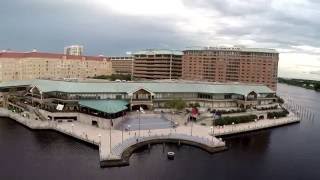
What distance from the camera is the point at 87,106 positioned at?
9438 centimetres

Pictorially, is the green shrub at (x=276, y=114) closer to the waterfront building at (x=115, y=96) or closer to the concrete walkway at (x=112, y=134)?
the waterfront building at (x=115, y=96)

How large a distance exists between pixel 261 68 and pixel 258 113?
2440 inches

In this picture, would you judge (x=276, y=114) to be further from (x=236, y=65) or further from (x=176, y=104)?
(x=236, y=65)

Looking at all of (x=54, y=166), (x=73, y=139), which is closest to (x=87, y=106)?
(x=73, y=139)

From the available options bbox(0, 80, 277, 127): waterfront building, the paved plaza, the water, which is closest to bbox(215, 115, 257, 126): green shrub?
the water

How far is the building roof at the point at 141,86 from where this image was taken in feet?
341

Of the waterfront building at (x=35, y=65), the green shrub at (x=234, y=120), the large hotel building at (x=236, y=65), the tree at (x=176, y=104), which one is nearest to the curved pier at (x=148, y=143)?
the green shrub at (x=234, y=120)

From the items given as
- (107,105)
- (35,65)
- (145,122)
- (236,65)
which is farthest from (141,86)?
(35,65)

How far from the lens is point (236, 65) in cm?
17250

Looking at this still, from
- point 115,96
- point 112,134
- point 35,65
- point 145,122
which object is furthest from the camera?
point 35,65

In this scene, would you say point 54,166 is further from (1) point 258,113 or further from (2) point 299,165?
(1) point 258,113

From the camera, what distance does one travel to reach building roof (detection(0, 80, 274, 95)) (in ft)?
341

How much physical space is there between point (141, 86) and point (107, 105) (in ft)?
58.0

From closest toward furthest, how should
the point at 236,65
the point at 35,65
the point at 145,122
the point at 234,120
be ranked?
the point at 145,122 → the point at 234,120 → the point at 236,65 → the point at 35,65
